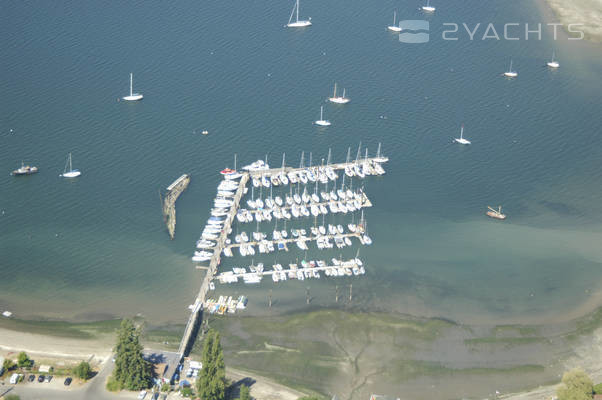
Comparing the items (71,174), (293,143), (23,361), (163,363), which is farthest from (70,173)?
(163,363)

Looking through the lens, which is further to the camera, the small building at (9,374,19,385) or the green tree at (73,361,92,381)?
the green tree at (73,361,92,381)

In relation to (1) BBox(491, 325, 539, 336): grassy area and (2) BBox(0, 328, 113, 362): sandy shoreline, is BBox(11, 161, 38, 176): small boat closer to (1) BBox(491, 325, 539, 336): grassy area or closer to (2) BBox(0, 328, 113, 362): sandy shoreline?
(2) BBox(0, 328, 113, 362): sandy shoreline

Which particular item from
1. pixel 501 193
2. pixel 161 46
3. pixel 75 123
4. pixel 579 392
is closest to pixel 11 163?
pixel 75 123

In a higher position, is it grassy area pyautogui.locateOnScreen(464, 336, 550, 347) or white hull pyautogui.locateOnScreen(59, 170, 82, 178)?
white hull pyautogui.locateOnScreen(59, 170, 82, 178)

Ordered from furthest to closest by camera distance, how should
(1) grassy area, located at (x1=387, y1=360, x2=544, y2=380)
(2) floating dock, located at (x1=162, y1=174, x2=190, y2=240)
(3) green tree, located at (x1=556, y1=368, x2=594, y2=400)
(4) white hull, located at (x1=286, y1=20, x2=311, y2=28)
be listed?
(4) white hull, located at (x1=286, y1=20, x2=311, y2=28)
(2) floating dock, located at (x1=162, y1=174, x2=190, y2=240)
(1) grassy area, located at (x1=387, y1=360, x2=544, y2=380)
(3) green tree, located at (x1=556, y1=368, x2=594, y2=400)

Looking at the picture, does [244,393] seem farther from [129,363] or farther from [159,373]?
[129,363]

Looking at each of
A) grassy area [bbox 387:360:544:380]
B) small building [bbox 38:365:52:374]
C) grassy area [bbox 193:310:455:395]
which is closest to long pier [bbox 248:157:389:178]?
grassy area [bbox 193:310:455:395]
